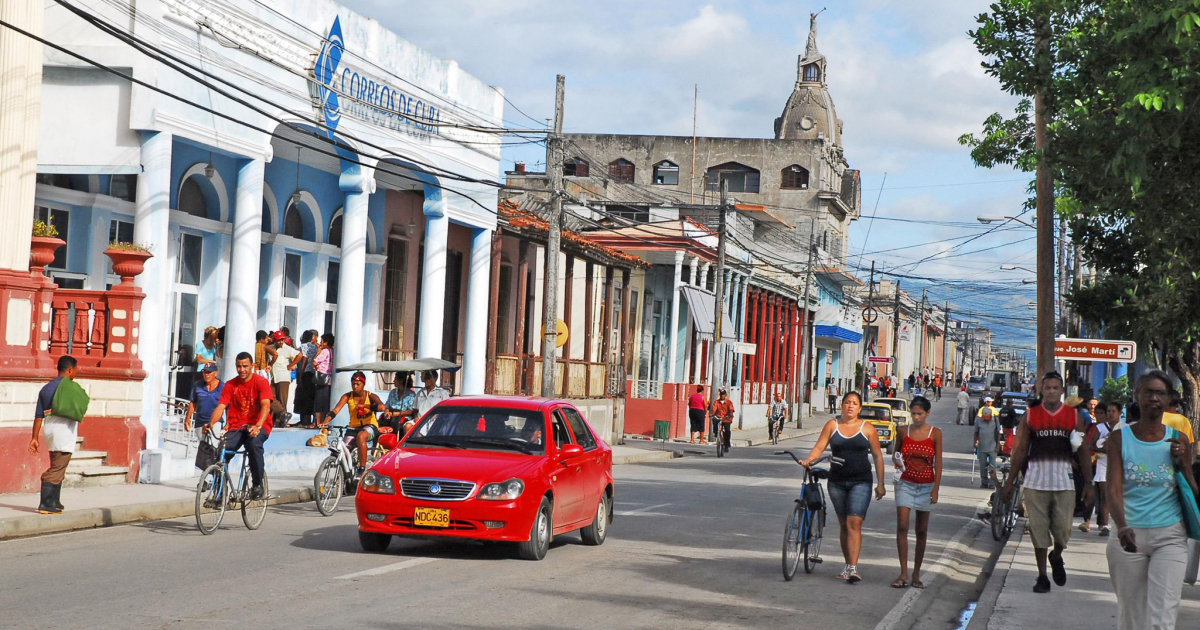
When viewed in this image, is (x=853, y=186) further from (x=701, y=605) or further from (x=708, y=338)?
(x=701, y=605)

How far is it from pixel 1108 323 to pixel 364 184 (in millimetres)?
13483

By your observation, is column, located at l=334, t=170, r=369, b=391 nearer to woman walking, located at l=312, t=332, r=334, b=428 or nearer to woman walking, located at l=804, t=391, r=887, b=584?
woman walking, located at l=312, t=332, r=334, b=428

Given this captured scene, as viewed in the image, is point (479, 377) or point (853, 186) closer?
point (479, 377)

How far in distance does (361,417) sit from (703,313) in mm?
32266

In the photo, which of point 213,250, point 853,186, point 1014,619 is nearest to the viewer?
point 1014,619

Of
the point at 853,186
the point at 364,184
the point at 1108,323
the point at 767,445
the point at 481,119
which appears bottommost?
the point at 767,445

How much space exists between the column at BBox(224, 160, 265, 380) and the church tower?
227 feet

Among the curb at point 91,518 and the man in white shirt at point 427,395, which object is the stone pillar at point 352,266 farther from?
the curb at point 91,518

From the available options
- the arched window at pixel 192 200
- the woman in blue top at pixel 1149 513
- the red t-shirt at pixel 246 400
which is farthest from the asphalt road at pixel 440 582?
the arched window at pixel 192 200

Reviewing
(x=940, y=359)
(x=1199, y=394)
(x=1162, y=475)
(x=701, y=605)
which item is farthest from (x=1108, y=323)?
(x=940, y=359)

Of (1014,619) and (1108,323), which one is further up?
(1108,323)

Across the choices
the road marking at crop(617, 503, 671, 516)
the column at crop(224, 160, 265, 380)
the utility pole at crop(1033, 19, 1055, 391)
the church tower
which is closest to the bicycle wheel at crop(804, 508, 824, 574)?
the road marking at crop(617, 503, 671, 516)

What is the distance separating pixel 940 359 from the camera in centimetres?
17700

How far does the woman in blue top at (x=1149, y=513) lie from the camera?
736cm
